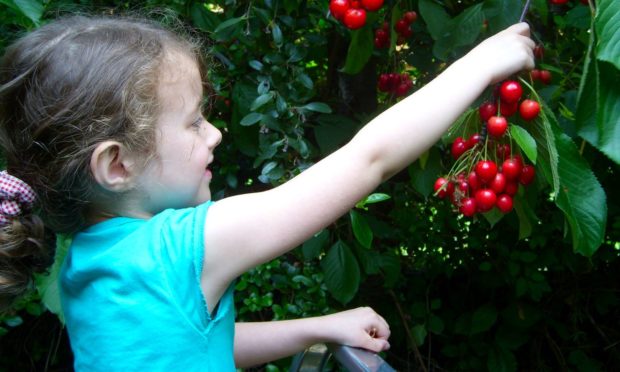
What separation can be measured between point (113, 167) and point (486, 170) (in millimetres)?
597

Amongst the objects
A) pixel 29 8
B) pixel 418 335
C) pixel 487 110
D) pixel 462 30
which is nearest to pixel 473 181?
pixel 487 110

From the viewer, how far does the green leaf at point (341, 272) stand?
1687mm

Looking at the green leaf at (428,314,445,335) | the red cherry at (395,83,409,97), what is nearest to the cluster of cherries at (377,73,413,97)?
the red cherry at (395,83,409,97)

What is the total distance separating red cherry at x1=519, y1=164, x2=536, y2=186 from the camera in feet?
3.80

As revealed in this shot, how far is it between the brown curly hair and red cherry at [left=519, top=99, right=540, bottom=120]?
560 millimetres

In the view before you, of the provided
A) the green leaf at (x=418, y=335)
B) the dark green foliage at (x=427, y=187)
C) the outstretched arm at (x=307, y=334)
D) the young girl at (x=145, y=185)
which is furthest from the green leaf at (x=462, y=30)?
the green leaf at (x=418, y=335)

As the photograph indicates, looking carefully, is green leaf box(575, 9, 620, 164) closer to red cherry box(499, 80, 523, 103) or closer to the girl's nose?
red cherry box(499, 80, 523, 103)

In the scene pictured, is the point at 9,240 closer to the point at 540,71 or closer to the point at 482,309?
the point at 540,71

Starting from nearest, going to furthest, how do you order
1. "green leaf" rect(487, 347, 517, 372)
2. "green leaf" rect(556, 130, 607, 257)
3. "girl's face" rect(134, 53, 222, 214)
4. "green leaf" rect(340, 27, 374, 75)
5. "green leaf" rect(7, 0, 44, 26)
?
1. "girl's face" rect(134, 53, 222, 214)
2. "green leaf" rect(556, 130, 607, 257)
3. "green leaf" rect(7, 0, 44, 26)
4. "green leaf" rect(340, 27, 374, 75)
5. "green leaf" rect(487, 347, 517, 372)

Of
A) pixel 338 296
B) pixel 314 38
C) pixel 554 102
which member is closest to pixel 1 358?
pixel 338 296

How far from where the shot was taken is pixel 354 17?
1342 millimetres

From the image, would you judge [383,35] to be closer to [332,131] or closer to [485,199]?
[332,131]

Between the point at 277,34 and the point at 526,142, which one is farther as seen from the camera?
the point at 277,34

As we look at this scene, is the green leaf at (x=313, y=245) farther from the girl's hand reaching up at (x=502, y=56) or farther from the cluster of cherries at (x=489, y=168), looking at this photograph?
the girl's hand reaching up at (x=502, y=56)
